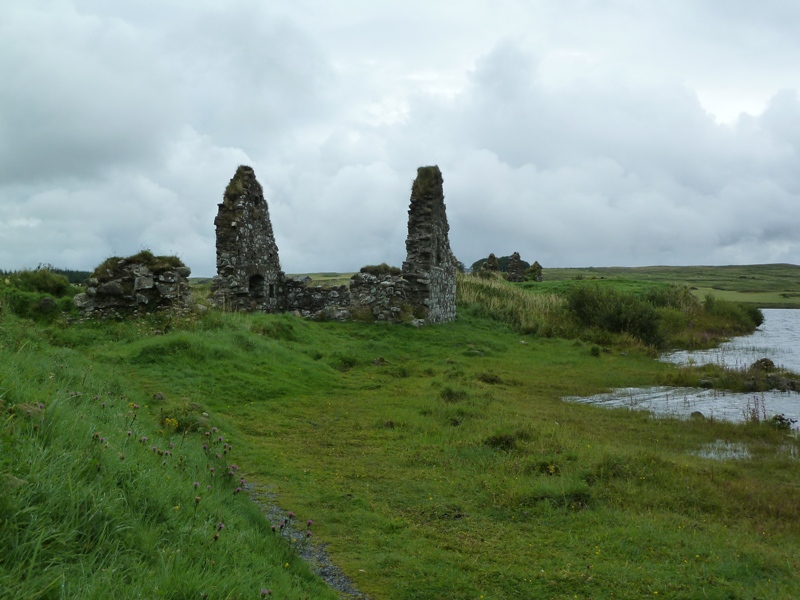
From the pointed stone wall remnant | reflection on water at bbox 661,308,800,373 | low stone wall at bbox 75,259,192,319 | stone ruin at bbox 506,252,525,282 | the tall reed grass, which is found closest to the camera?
low stone wall at bbox 75,259,192,319

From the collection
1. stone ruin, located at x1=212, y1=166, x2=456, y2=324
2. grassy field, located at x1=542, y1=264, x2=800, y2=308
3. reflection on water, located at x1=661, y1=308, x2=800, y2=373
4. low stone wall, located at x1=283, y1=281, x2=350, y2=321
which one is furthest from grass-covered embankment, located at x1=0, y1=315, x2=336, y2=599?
grassy field, located at x1=542, y1=264, x2=800, y2=308

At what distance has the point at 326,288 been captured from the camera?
85.2 feet

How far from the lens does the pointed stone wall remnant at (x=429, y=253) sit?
79.7ft

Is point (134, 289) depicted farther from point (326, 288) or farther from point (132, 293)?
point (326, 288)

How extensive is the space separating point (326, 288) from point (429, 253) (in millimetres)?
4759

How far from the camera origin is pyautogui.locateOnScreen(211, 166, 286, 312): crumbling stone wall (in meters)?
22.7

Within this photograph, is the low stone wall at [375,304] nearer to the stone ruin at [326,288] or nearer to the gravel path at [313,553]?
the stone ruin at [326,288]

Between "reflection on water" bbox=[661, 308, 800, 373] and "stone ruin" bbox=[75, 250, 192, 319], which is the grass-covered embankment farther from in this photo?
"reflection on water" bbox=[661, 308, 800, 373]

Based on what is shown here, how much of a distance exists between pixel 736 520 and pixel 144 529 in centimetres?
624

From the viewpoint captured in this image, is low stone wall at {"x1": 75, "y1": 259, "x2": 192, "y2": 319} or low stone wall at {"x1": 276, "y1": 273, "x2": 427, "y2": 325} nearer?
low stone wall at {"x1": 75, "y1": 259, "x2": 192, "y2": 319}

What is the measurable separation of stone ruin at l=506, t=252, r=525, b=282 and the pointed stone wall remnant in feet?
99.1

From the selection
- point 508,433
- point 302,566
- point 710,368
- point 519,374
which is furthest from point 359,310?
point 302,566

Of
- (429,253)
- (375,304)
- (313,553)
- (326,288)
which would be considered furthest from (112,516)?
(326,288)

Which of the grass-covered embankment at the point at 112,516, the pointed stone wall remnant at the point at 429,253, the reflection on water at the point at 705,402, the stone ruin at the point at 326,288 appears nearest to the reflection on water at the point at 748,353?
the reflection on water at the point at 705,402
